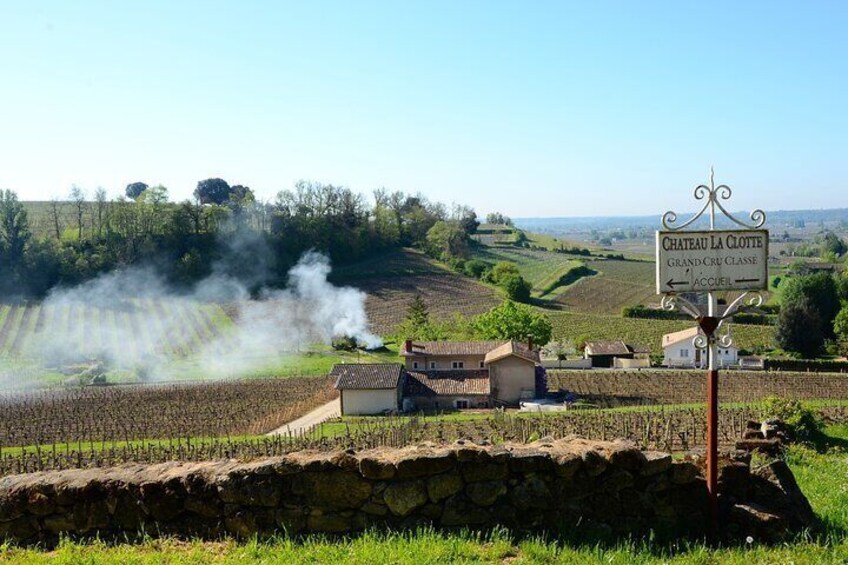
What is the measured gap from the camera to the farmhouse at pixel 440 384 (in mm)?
49031

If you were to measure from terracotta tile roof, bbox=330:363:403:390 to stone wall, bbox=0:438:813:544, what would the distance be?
39.8m

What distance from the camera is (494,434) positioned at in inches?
1464

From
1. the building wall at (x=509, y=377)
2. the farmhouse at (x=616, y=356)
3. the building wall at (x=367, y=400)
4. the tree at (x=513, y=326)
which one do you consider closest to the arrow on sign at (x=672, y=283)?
the building wall at (x=367, y=400)

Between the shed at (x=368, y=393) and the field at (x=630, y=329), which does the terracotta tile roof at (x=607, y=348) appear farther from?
the shed at (x=368, y=393)

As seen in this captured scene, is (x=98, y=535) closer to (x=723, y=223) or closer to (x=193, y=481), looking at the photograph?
(x=193, y=481)

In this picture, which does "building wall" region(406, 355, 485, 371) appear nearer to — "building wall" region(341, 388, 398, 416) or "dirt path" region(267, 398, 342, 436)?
"dirt path" region(267, 398, 342, 436)

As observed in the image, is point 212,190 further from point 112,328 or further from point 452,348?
point 452,348

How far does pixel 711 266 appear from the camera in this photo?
341 inches

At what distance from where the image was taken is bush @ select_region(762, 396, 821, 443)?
21609mm

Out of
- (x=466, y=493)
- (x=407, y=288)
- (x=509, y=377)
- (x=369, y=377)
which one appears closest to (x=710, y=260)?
(x=466, y=493)

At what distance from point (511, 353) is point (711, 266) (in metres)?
43.0

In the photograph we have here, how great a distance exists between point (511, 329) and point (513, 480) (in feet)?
192

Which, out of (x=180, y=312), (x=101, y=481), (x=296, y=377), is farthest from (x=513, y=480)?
(x=180, y=312)

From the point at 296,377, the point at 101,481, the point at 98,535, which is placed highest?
the point at 101,481
